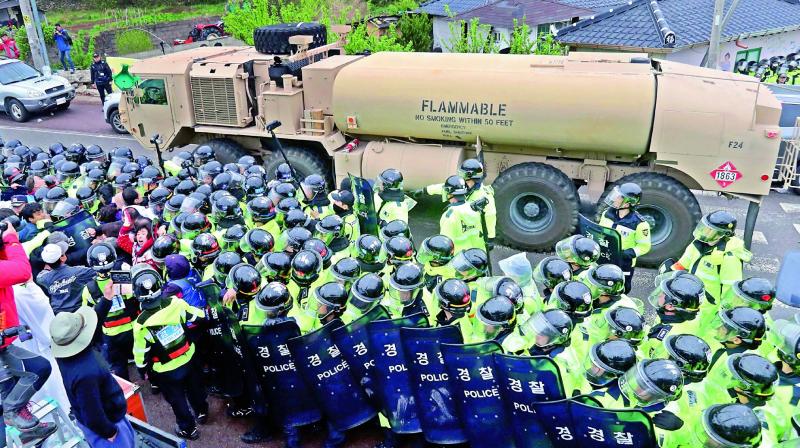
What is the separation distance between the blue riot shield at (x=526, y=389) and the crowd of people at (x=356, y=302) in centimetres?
12

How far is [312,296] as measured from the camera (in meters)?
4.78

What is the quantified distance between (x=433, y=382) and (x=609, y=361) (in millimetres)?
1296

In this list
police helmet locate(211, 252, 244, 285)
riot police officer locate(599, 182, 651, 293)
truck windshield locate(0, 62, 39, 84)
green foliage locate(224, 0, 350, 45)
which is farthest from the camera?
green foliage locate(224, 0, 350, 45)

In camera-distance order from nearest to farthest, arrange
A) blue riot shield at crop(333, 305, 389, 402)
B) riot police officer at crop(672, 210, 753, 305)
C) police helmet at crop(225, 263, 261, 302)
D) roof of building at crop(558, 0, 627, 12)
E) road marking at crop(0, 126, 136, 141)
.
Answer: blue riot shield at crop(333, 305, 389, 402) → police helmet at crop(225, 263, 261, 302) → riot police officer at crop(672, 210, 753, 305) → road marking at crop(0, 126, 136, 141) → roof of building at crop(558, 0, 627, 12)

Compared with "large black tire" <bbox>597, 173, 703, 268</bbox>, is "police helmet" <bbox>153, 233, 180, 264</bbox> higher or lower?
higher

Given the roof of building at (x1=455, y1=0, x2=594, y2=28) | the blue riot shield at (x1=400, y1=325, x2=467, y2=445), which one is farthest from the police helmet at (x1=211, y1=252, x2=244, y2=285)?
the roof of building at (x1=455, y1=0, x2=594, y2=28)

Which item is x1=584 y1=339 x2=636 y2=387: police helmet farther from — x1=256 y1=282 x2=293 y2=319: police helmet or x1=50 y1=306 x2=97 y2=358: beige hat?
x1=50 y1=306 x2=97 y2=358: beige hat

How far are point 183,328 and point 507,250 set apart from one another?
528 cm

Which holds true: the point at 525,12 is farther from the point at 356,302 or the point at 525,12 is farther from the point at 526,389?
the point at 526,389

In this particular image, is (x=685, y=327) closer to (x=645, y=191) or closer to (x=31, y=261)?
(x=645, y=191)

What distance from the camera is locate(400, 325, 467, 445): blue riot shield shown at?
170 inches

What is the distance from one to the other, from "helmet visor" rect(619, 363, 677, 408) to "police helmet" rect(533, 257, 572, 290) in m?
1.46

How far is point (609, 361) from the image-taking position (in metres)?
3.79

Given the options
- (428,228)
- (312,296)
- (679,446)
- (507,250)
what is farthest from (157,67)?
(679,446)
